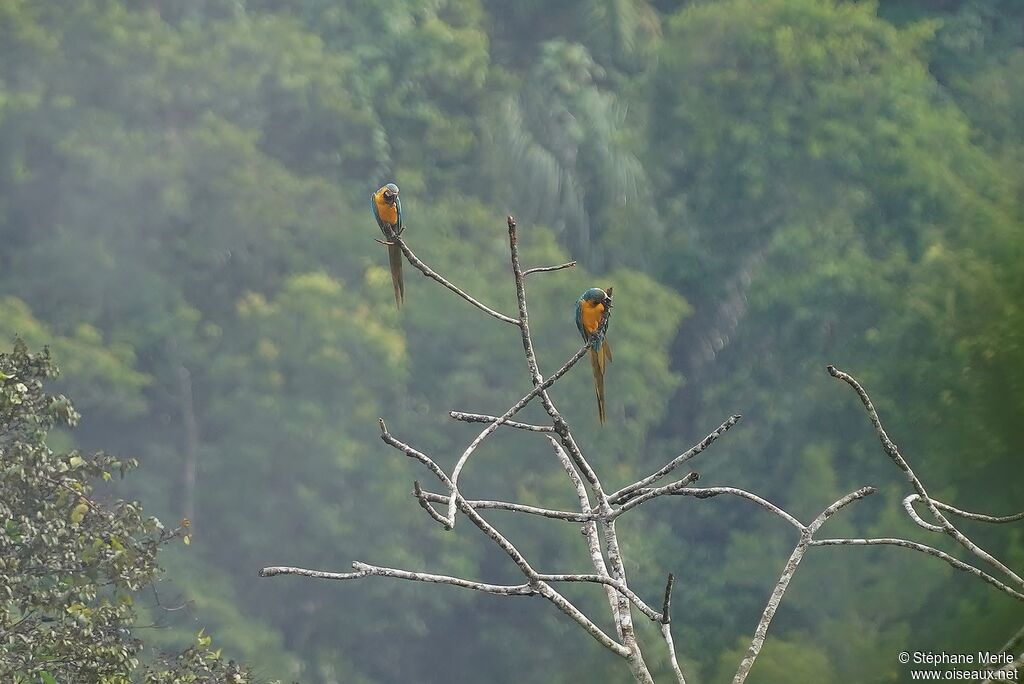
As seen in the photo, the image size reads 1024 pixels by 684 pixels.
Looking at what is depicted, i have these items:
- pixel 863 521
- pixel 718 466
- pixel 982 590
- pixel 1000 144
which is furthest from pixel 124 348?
pixel 1000 144

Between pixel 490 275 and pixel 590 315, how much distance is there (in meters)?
11.5

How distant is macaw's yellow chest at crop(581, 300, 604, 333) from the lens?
2938mm

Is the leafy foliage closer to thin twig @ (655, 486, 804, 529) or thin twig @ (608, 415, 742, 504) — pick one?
thin twig @ (608, 415, 742, 504)

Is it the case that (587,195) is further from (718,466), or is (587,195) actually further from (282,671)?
(282,671)

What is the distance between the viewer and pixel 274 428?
13.8m

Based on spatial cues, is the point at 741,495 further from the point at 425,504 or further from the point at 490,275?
the point at 490,275

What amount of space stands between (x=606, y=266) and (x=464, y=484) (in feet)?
8.80

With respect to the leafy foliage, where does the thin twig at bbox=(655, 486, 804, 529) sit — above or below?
below

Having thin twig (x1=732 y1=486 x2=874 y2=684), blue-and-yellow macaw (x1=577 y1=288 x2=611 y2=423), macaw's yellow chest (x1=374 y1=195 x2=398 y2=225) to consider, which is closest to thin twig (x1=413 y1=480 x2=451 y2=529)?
thin twig (x1=732 y1=486 x2=874 y2=684)

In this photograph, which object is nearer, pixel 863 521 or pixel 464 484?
pixel 863 521

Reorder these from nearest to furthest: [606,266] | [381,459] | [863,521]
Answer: [863,521], [381,459], [606,266]

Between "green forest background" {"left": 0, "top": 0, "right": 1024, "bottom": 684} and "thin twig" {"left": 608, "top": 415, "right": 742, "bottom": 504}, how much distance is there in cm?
999

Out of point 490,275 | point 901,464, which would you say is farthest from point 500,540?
point 490,275

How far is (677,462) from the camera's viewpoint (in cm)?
207
